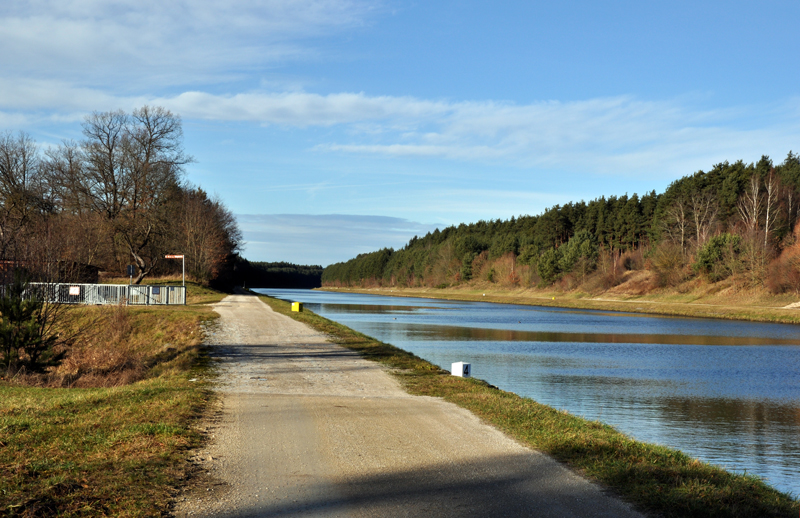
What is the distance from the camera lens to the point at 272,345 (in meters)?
20.5

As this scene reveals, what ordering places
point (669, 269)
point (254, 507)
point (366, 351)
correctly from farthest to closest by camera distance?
1. point (669, 269)
2. point (366, 351)
3. point (254, 507)

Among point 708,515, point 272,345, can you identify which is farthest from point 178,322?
point 708,515

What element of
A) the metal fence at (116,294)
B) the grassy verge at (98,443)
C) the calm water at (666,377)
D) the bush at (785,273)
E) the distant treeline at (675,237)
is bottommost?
the calm water at (666,377)

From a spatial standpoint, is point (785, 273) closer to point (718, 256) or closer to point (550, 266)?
point (718, 256)

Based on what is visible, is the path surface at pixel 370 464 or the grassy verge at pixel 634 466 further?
the grassy verge at pixel 634 466

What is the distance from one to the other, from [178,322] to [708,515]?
25.6 m

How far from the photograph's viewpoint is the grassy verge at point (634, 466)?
5796mm

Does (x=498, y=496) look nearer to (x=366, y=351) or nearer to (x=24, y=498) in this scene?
(x=24, y=498)

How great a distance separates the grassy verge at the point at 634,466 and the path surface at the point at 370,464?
1.08 ft

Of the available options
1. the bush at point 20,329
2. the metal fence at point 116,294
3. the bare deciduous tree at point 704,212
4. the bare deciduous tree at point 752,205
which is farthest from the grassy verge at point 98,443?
the bare deciduous tree at point 704,212

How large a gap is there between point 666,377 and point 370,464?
15.8 meters

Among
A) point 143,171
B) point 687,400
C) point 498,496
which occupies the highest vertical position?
point 143,171

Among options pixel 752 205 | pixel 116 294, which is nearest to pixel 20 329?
pixel 116 294

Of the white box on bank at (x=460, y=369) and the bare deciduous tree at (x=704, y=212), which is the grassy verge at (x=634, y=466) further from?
the bare deciduous tree at (x=704, y=212)
